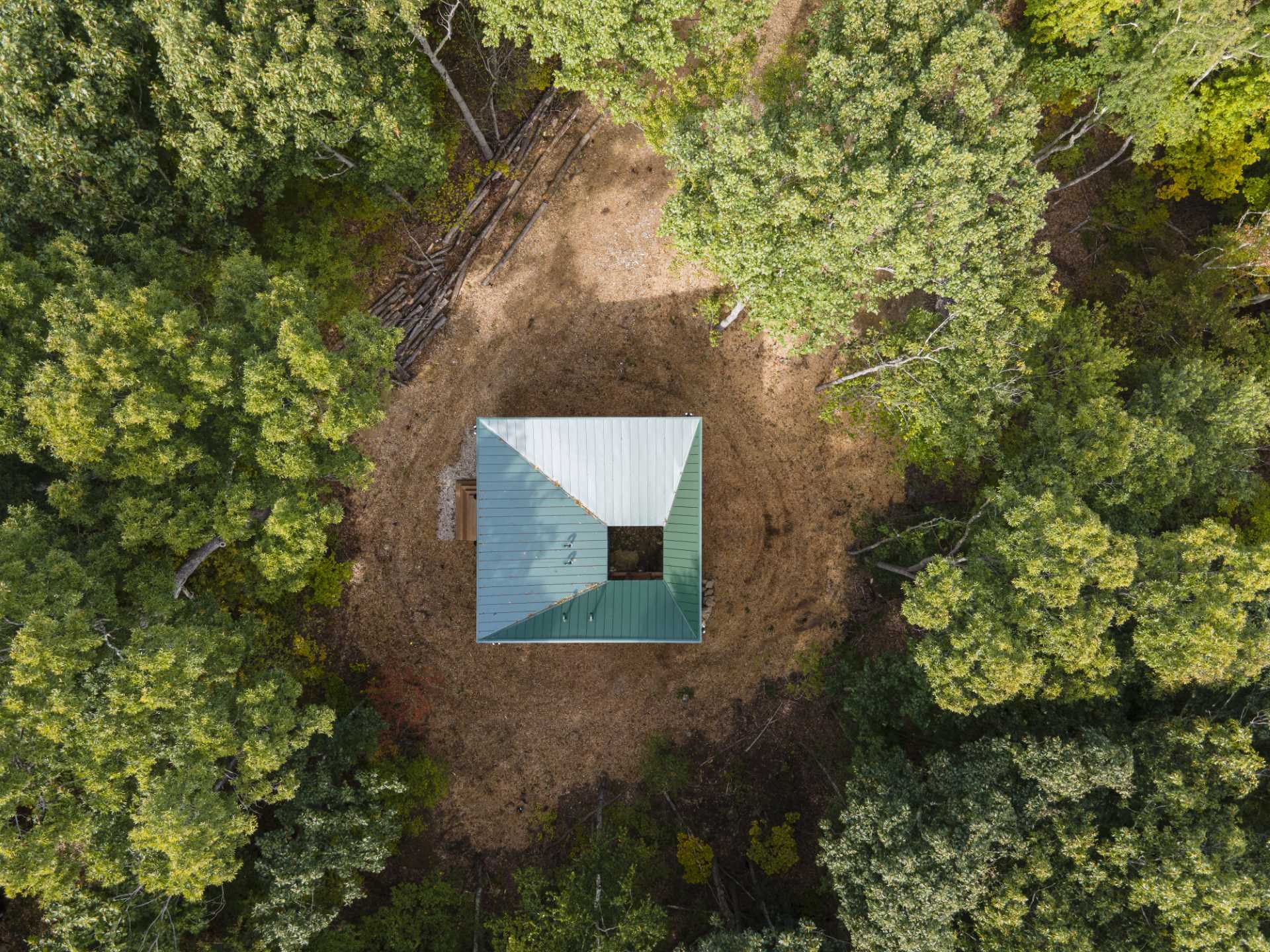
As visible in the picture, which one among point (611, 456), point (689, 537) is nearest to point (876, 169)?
point (611, 456)

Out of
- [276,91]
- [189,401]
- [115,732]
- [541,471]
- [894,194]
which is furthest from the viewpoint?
[541,471]

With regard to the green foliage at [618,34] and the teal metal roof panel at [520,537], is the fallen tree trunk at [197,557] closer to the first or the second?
the teal metal roof panel at [520,537]

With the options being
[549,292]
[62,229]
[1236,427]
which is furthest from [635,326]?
[1236,427]

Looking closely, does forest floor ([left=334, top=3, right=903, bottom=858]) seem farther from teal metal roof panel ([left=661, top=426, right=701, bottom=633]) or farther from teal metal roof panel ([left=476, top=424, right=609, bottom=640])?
teal metal roof panel ([left=476, top=424, right=609, bottom=640])

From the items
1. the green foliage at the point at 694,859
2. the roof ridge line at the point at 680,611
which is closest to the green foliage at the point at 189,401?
the roof ridge line at the point at 680,611

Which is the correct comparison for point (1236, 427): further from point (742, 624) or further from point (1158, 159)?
point (742, 624)

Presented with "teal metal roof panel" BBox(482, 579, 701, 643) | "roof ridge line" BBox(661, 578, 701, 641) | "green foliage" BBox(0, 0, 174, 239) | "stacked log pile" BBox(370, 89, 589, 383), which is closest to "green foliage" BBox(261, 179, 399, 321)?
"stacked log pile" BBox(370, 89, 589, 383)

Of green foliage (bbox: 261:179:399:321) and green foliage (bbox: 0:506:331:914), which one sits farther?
green foliage (bbox: 261:179:399:321)

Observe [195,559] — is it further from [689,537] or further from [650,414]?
[650,414]
